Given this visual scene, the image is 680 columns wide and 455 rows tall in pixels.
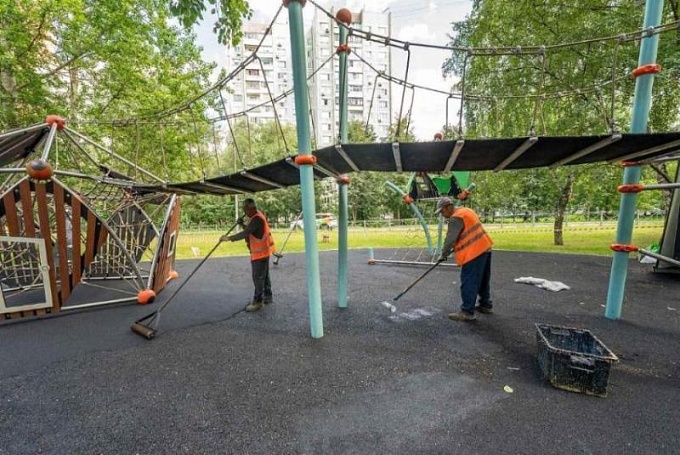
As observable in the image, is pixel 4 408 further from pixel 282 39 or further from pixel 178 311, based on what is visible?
pixel 282 39

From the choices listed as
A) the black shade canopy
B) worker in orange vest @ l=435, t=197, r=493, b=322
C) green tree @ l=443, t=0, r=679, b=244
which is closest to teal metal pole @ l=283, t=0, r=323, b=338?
the black shade canopy

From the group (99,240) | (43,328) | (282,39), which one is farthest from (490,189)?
(282,39)

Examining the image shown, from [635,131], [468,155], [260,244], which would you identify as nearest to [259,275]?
[260,244]

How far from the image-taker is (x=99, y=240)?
5.32 m

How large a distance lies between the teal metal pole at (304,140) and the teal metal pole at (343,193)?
557 millimetres

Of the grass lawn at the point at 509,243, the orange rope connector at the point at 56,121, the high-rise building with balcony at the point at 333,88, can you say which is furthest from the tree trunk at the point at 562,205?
the high-rise building with balcony at the point at 333,88

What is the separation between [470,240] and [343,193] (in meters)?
1.99

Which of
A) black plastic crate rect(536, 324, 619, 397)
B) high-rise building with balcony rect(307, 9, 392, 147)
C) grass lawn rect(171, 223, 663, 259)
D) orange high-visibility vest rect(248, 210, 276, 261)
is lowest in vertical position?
grass lawn rect(171, 223, 663, 259)

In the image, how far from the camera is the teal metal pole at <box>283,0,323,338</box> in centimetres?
338

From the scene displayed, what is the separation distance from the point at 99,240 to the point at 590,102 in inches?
457

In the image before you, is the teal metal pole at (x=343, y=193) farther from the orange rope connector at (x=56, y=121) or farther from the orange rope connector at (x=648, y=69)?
the orange rope connector at (x=56, y=121)

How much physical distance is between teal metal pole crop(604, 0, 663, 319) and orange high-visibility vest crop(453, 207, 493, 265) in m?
1.73

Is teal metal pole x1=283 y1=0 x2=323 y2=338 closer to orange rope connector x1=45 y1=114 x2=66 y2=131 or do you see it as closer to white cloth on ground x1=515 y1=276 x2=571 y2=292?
white cloth on ground x1=515 y1=276 x2=571 y2=292

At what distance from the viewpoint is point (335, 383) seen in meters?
2.84
